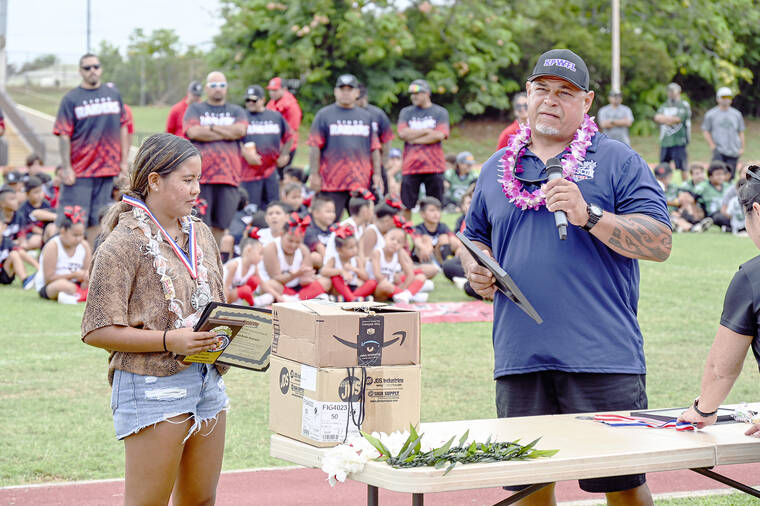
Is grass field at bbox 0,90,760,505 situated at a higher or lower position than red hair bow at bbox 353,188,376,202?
lower

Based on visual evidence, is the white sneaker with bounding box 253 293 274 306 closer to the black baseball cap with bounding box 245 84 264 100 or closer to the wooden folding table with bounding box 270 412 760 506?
the black baseball cap with bounding box 245 84 264 100

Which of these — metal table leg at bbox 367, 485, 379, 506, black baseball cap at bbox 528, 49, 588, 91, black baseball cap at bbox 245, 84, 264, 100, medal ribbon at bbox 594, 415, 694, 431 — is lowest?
metal table leg at bbox 367, 485, 379, 506

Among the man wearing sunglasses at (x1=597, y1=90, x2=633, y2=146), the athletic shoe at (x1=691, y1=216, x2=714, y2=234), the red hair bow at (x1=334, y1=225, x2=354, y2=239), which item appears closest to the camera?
the red hair bow at (x1=334, y1=225, x2=354, y2=239)

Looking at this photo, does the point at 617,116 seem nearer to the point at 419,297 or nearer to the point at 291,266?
the point at 419,297

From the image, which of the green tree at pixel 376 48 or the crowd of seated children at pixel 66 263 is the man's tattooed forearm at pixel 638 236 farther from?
the green tree at pixel 376 48

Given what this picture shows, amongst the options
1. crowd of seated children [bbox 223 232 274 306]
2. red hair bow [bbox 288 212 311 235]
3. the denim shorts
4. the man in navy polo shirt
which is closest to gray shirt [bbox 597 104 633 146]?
red hair bow [bbox 288 212 311 235]

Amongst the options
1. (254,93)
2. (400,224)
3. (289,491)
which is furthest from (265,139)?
(289,491)

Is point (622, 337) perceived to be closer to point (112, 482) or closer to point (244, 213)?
point (112, 482)

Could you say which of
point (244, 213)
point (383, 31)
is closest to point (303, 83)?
point (383, 31)

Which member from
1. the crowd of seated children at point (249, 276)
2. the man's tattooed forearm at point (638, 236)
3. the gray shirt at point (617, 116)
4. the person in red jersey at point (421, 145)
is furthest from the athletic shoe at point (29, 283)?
the gray shirt at point (617, 116)

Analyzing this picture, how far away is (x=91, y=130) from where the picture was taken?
1276cm

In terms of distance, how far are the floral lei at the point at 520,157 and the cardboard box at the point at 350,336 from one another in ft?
2.80

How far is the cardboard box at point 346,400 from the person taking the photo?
133 inches

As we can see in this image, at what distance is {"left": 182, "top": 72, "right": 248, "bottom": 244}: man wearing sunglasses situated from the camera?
41.5 feet
